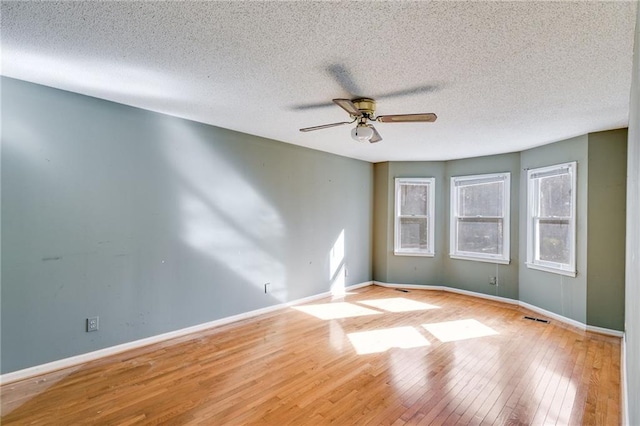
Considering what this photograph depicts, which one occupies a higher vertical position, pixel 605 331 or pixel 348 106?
pixel 348 106

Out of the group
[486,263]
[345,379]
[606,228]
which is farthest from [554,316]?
[345,379]

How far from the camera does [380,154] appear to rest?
554 centimetres

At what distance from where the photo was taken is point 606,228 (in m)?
3.84

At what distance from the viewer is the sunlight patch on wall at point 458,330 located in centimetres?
370

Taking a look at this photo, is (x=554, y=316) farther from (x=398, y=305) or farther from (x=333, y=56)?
(x=333, y=56)

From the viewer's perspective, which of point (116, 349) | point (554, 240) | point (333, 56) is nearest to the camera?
point (333, 56)

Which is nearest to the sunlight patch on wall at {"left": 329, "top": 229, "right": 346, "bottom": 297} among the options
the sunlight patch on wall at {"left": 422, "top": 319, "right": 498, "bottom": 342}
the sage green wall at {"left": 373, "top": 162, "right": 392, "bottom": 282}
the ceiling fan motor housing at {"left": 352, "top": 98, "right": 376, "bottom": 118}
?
the sage green wall at {"left": 373, "top": 162, "right": 392, "bottom": 282}

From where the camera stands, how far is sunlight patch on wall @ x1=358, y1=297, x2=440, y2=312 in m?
4.71

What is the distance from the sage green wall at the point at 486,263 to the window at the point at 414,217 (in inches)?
11.9

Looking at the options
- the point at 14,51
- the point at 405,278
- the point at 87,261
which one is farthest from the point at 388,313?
the point at 14,51

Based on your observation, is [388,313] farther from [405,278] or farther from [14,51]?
[14,51]

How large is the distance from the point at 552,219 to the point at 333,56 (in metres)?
4.08

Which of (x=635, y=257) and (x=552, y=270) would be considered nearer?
(x=635, y=257)

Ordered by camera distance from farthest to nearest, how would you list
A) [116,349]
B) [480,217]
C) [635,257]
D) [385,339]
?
[480,217]
[385,339]
[116,349]
[635,257]
